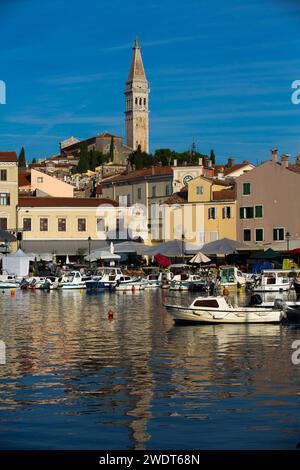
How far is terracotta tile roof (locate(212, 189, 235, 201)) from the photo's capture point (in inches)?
3342

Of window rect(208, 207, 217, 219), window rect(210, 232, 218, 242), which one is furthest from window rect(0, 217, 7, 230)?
window rect(210, 232, 218, 242)

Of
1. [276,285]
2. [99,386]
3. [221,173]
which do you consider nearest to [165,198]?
[221,173]

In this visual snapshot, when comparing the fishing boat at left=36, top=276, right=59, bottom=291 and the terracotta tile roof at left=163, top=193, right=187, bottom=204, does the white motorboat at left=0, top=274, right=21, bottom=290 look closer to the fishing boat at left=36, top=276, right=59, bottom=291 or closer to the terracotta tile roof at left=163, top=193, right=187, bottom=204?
the fishing boat at left=36, top=276, right=59, bottom=291

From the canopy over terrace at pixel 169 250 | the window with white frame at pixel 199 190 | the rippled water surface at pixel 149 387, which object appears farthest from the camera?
the window with white frame at pixel 199 190

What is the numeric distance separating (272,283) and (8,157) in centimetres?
3731

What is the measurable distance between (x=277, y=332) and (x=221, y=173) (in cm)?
6739

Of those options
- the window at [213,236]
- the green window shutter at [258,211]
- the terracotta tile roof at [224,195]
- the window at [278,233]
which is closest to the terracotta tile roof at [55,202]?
the terracotta tile roof at [224,195]

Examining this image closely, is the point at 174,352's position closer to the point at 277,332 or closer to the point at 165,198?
the point at 277,332

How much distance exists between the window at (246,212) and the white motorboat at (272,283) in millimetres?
20147

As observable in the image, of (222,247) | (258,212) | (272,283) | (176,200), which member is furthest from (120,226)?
(272,283)

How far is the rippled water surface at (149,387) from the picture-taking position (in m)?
17.5

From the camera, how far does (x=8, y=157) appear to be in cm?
9019

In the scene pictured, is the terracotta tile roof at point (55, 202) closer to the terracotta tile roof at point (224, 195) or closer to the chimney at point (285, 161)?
the terracotta tile roof at point (224, 195)

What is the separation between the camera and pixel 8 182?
88.8m
